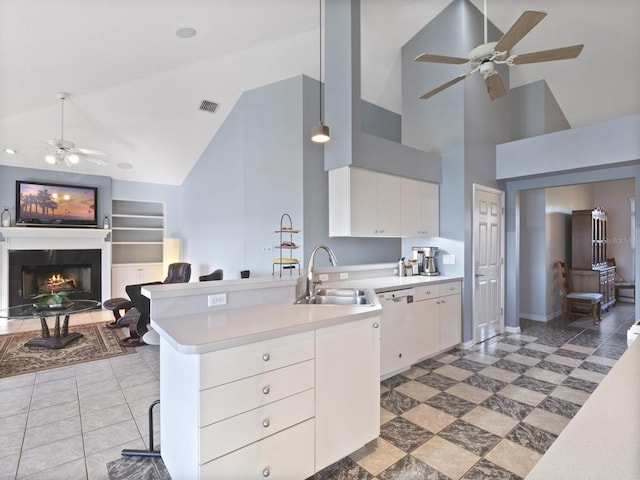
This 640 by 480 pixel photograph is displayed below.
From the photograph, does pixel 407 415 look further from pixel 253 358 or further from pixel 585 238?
pixel 585 238

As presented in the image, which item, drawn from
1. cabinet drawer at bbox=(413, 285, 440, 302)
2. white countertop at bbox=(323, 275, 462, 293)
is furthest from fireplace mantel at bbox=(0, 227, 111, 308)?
cabinet drawer at bbox=(413, 285, 440, 302)

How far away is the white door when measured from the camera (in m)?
4.51

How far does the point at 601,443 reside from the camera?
0.72 metres

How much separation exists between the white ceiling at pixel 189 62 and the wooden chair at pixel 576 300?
2974 mm

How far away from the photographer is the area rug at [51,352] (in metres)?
3.65

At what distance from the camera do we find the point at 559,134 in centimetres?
431

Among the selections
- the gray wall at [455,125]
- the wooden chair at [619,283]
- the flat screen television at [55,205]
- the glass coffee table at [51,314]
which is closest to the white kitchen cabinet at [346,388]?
the gray wall at [455,125]

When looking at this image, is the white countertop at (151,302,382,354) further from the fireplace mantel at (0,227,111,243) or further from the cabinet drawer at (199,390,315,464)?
the fireplace mantel at (0,227,111,243)

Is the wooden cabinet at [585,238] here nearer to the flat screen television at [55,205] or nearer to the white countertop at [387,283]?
the white countertop at [387,283]

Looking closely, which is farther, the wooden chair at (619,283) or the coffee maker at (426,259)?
the wooden chair at (619,283)

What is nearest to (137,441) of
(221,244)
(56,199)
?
(221,244)

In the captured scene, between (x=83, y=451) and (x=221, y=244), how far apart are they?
4205 millimetres

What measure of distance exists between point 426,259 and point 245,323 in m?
3.24

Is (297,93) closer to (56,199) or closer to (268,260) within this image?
(268,260)
